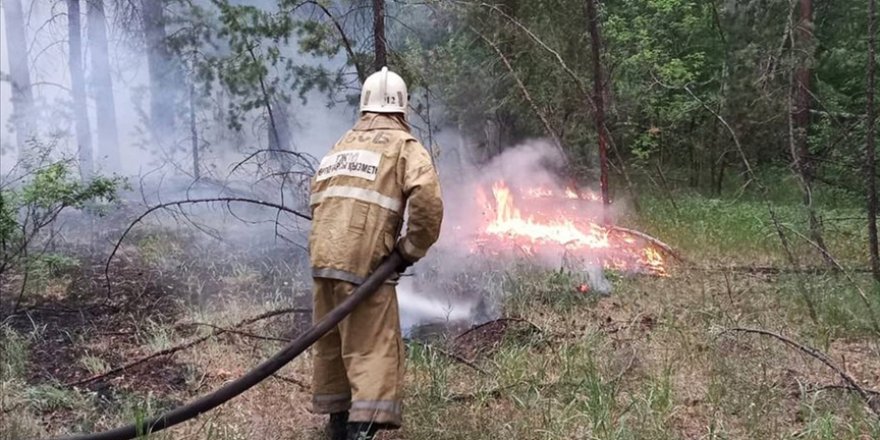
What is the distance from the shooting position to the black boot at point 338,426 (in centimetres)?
375

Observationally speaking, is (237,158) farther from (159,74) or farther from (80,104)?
(80,104)

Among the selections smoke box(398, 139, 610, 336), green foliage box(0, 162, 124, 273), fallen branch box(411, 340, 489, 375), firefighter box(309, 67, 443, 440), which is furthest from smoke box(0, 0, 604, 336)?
firefighter box(309, 67, 443, 440)

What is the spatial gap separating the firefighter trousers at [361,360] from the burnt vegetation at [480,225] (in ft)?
1.17

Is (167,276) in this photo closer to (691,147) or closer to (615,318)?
(615,318)

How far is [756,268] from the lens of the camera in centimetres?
750

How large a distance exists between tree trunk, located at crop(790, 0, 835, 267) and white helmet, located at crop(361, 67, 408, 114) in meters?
3.99

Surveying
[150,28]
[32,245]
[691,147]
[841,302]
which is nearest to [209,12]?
[150,28]

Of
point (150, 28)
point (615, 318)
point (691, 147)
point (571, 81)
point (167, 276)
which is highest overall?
point (150, 28)

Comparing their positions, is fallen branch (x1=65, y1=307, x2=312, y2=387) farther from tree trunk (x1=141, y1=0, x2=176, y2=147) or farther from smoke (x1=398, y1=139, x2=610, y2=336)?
tree trunk (x1=141, y1=0, x2=176, y2=147)

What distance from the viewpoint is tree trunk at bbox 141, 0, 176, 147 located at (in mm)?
10977

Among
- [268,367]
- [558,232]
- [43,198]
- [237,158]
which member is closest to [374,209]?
[268,367]

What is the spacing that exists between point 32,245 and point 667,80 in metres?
10.7

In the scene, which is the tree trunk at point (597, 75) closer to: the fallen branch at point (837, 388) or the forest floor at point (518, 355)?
the forest floor at point (518, 355)

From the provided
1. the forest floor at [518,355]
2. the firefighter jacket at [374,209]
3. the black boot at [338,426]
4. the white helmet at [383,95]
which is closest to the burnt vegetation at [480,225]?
the forest floor at [518,355]
